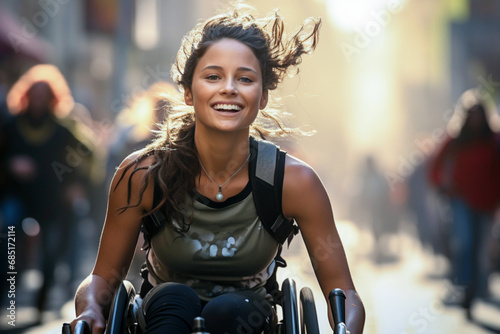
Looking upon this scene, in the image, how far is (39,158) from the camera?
26.9ft

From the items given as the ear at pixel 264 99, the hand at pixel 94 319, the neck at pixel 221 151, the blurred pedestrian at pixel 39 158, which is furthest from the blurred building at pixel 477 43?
the hand at pixel 94 319

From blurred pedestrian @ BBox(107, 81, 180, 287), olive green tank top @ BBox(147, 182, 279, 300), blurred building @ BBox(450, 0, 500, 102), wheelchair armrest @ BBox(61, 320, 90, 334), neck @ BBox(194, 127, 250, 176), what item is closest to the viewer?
wheelchair armrest @ BBox(61, 320, 90, 334)

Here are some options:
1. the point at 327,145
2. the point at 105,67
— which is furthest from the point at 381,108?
the point at 105,67

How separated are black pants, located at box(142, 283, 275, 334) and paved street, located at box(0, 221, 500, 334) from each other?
13.1 feet

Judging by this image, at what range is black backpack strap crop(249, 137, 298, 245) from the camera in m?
3.25

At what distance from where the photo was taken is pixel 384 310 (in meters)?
8.41

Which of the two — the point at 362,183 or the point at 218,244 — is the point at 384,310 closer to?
the point at 218,244

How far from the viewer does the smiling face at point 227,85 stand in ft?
10.8

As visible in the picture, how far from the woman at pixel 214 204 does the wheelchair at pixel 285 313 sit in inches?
3.1

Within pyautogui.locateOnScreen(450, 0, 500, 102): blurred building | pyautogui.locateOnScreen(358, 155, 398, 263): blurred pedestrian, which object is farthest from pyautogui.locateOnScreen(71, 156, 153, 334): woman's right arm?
pyautogui.locateOnScreen(450, 0, 500, 102): blurred building

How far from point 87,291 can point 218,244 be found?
443 millimetres

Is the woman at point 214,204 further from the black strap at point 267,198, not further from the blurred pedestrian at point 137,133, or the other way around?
the blurred pedestrian at point 137,133

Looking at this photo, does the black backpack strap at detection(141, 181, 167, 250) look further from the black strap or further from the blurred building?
the blurred building

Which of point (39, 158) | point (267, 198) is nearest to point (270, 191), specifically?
point (267, 198)
